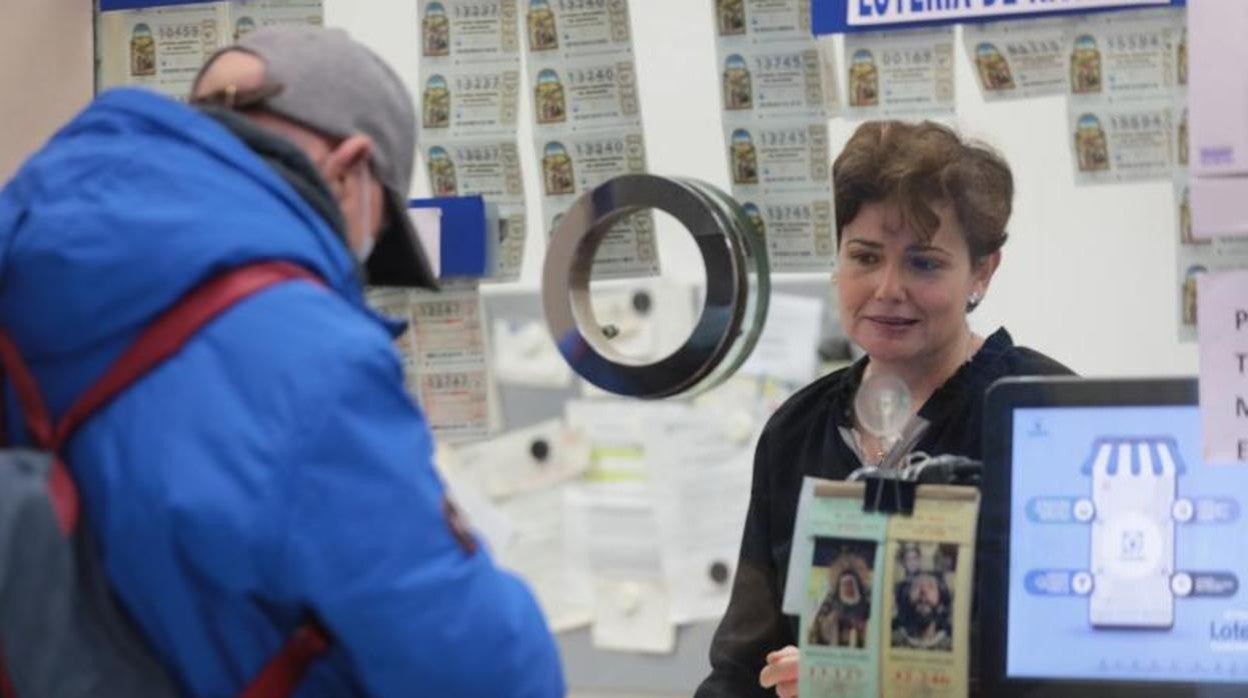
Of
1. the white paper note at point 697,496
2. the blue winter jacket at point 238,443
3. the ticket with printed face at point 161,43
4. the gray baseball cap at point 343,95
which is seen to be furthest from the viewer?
the white paper note at point 697,496

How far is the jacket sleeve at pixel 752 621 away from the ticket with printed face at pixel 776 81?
0.34 metres

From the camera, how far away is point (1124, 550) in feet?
5.77

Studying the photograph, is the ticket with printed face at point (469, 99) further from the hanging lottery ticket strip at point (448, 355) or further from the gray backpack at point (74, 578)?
the gray backpack at point (74, 578)

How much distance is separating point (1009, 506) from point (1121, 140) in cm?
36

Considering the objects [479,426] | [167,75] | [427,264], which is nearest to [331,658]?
[427,264]

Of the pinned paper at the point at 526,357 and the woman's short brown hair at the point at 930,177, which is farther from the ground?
the woman's short brown hair at the point at 930,177

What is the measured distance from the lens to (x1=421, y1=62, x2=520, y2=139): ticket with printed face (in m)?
2.12

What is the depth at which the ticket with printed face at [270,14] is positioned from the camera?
2246 mm

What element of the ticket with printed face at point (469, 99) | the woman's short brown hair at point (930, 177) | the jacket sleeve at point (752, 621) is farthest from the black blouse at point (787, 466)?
the ticket with printed face at point (469, 99)

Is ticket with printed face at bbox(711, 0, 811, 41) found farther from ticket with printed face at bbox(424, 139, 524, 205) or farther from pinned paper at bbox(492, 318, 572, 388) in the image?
pinned paper at bbox(492, 318, 572, 388)

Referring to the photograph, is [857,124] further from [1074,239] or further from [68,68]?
[68,68]

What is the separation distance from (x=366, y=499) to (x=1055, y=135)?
86cm

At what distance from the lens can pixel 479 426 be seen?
2.18m

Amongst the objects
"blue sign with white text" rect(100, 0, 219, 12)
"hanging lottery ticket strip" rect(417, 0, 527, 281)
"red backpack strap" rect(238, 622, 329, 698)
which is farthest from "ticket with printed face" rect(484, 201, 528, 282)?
"red backpack strap" rect(238, 622, 329, 698)
